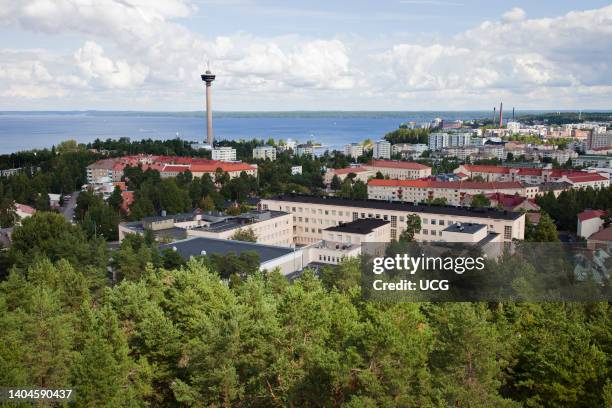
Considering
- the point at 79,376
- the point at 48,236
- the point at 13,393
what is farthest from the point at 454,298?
the point at 48,236

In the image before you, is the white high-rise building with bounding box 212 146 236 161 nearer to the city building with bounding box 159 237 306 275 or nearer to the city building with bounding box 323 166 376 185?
the city building with bounding box 323 166 376 185

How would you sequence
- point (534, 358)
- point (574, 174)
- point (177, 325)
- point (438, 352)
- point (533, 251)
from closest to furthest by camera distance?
point (438, 352)
point (534, 358)
point (177, 325)
point (533, 251)
point (574, 174)

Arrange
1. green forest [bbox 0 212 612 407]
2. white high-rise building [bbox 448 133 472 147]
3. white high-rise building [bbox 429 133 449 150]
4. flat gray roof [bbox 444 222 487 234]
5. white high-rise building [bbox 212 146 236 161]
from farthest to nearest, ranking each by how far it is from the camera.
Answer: white high-rise building [bbox 448 133 472 147], white high-rise building [bbox 429 133 449 150], white high-rise building [bbox 212 146 236 161], flat gray roof [bbox 444 222 487 234], green forest [bbox 0 212 612 407]

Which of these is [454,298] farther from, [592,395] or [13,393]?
[13,393]

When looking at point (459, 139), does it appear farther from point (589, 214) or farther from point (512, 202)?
point (589, 214)

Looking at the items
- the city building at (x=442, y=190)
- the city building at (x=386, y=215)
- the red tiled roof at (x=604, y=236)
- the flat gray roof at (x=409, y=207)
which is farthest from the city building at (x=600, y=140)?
the city building at (x=386, y=215)

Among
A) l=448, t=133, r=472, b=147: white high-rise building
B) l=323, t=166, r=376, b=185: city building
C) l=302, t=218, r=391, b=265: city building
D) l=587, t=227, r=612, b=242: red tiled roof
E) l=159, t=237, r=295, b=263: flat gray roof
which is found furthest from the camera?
l=448, t=133, r=472, b=147: white high-rise building

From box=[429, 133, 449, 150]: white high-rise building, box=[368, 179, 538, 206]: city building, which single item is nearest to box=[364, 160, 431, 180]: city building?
box=[368, 179, 538, 206]: city building

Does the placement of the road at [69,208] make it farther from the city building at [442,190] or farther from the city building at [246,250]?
the city building at [442,190]
